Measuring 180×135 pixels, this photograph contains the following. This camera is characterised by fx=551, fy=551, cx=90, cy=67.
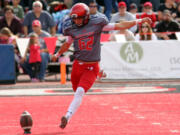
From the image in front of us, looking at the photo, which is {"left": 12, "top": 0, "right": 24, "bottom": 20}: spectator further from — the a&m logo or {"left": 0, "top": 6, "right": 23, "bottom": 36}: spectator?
the a&m logo

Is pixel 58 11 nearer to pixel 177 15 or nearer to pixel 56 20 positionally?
pixel 56 20

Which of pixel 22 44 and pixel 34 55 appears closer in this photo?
pixel 34 55

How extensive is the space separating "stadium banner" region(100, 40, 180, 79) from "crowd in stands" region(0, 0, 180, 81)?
16.7 inches

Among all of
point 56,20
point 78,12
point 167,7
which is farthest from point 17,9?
point 78,12

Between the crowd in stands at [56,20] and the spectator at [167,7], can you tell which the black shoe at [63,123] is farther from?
the spectator at [167,7]

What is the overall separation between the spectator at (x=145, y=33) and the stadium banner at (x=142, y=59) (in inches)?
16.3

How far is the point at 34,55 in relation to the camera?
52.4 ft

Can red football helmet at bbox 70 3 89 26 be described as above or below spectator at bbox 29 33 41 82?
above

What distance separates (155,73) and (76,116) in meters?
6.90

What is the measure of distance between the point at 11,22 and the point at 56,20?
86.0 inches

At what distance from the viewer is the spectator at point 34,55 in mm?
15969

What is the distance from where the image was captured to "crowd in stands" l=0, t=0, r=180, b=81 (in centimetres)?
1622

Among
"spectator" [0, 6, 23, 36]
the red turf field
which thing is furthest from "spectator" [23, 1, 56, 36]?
the red turf field

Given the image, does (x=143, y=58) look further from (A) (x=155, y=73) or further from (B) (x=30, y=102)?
(B) (x=30, y=102)
